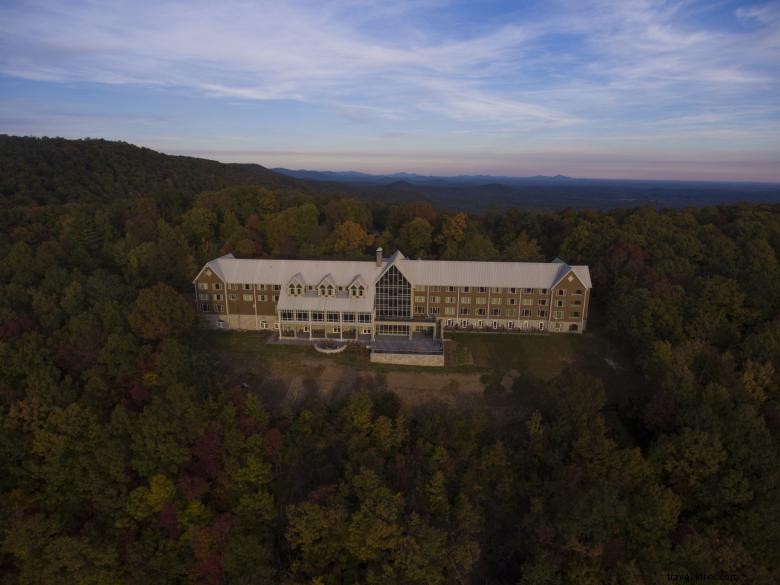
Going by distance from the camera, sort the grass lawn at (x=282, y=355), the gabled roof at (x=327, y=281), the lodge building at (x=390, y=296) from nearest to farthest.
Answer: the grass lawn at (x=282, y=355), the gabled roof at (x=327, y=281), the lodge building at (x=390, y=296)

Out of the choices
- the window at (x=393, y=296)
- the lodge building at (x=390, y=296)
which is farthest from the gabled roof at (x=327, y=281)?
the window at (x=393, y=296)

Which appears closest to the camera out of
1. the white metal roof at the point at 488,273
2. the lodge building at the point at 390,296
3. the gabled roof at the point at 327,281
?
the gabled roof at the point at 327,281

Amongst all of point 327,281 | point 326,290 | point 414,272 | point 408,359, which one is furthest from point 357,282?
point 408,359

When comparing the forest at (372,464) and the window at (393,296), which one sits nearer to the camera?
the forest at (372,464)

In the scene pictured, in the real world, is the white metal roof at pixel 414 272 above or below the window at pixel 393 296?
above

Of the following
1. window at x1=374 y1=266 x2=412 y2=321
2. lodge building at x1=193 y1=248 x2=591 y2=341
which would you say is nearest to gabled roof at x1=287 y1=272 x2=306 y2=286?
lodge building at x1=193 y1=248 x2=591 y2=341

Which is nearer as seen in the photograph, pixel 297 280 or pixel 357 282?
pixel 357 282

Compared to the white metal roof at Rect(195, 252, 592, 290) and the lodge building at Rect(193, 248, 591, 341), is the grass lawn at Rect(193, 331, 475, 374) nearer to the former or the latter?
the lodge building at Rect(193, 248, 591, 341)

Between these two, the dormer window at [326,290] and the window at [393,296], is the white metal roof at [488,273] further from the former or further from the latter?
the dormer window at [326,290]

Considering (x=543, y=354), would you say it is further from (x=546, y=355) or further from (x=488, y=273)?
(x=488, y=273)
